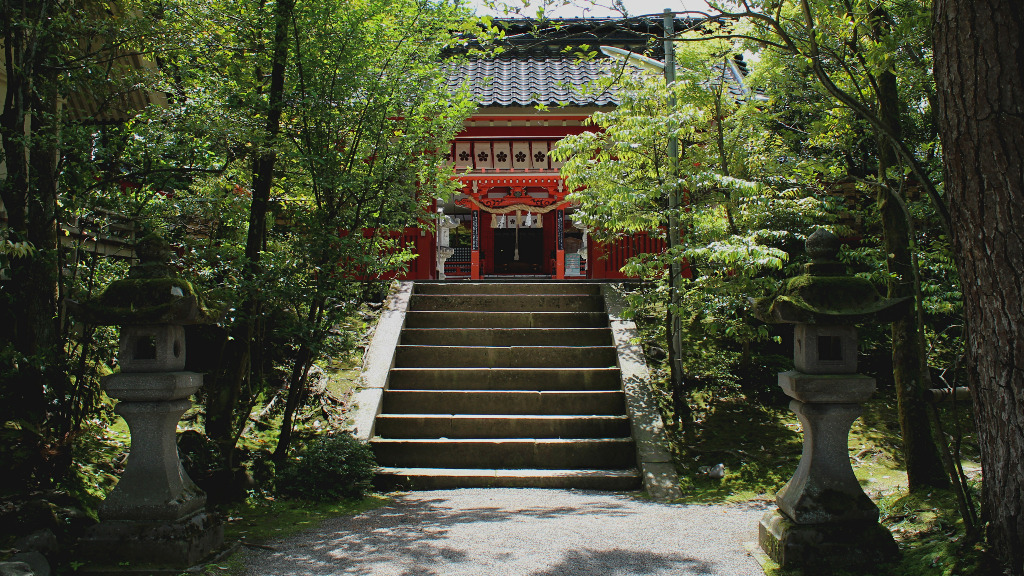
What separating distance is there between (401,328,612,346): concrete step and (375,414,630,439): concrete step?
1.77m

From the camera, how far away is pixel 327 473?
618 cm

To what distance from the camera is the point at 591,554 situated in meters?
4.41

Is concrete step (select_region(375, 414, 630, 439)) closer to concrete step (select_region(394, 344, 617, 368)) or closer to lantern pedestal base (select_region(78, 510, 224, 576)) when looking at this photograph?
concrete step (select_region(394, 344, 617, 368))

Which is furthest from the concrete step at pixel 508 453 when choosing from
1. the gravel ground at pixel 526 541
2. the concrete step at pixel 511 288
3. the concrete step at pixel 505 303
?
the concrete step at pixel 511 288

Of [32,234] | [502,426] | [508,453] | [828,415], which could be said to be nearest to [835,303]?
[828,415]

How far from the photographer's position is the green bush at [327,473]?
609 cm

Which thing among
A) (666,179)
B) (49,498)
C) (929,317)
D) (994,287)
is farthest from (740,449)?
(49,498)

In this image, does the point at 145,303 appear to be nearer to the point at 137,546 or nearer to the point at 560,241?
the point at 137,546

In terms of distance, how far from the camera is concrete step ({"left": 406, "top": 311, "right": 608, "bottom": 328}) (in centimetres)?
961

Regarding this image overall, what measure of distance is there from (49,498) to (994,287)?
5.98 meters

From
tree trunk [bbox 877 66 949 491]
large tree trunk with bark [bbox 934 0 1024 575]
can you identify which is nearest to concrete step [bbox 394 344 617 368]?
tree trunk [bbox 877 66 949 491]

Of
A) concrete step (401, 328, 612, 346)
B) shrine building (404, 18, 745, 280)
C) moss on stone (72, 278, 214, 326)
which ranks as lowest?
concrete step (401, 328, 612, 346)

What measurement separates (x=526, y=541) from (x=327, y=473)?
2367 millimetres

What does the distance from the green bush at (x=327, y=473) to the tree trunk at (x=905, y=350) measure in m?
4.70
